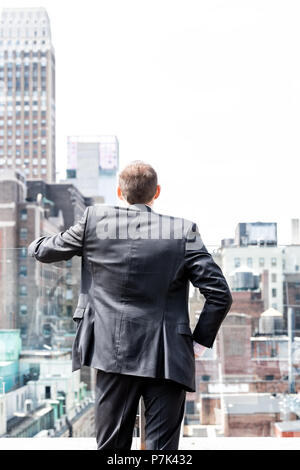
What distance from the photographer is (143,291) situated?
107 centimetres

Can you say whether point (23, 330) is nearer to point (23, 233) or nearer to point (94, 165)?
point (23, 233)

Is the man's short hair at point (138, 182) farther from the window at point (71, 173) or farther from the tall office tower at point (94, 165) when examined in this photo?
the window at point (71, 173)

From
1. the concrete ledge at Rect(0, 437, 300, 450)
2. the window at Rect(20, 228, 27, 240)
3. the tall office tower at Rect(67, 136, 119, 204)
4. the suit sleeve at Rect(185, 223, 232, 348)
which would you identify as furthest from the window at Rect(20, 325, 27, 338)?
the tall office tower at Rect(67, 136, 119, 204)

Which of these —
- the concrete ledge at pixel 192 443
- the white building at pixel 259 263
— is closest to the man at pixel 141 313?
the concrete ledge at pixel 192 443

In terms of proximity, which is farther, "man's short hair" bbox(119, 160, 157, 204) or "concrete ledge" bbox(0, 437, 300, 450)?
"concrete ledge" bbox(0, 437, 300, 450)

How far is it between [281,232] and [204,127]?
26.4m

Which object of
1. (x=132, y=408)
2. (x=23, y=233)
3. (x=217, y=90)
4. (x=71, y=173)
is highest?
(x=71, y=173)

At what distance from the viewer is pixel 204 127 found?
28312 mm

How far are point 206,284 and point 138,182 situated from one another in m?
0.26

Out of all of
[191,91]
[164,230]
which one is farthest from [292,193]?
[191,91]

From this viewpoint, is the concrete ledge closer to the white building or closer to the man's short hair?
the white building

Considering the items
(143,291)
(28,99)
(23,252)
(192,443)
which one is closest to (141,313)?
(143,291)

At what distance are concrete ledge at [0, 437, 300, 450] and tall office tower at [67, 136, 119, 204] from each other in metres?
43.9

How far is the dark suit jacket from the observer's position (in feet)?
3.50
